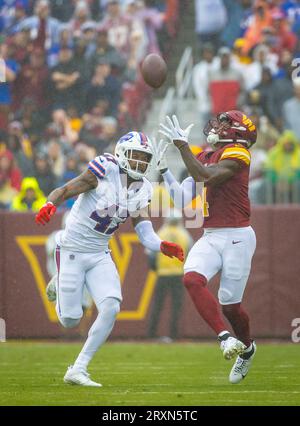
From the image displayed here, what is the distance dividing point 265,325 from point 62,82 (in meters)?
4.24

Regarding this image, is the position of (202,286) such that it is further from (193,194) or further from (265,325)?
(265,325)

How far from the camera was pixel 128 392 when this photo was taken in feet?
22.4

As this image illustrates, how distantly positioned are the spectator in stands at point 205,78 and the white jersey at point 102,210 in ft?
18.5

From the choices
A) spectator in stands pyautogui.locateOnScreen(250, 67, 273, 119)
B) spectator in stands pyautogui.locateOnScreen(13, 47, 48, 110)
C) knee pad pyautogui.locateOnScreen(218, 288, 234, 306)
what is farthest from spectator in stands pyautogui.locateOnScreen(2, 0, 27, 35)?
knee pad pyautogui.locateOnScreen(218, 288, 234, 306)

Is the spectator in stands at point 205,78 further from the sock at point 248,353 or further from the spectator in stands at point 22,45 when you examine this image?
the sock at point 248,353

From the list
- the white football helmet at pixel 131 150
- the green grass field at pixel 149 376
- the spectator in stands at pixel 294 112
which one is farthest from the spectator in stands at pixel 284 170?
the white football helmet at pixel 131 150

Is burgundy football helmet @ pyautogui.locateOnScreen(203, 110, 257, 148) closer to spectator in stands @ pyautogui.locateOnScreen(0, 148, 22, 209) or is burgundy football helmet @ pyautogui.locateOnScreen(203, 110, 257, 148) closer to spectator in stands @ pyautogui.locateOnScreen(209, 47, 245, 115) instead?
spectator in stands @ pyautogui.locateOnScreen(209, 47, 245, 115)

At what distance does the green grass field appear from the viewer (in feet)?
21.3

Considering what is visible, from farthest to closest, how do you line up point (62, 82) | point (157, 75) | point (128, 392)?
point (62, 82) < point (157, 75) < point (128, 392)

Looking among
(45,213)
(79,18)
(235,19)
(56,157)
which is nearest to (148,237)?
(45,213)

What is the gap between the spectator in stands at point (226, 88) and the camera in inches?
500

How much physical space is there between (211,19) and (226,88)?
1.15m
